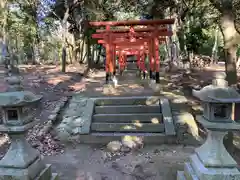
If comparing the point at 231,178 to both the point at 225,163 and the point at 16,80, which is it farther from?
the point at 16,80

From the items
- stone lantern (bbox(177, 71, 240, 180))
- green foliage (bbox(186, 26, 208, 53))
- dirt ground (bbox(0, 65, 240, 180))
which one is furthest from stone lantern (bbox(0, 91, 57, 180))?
green foliage (bbox(186, 26, 208, 53))

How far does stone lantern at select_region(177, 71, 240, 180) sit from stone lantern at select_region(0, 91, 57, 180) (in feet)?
6.70

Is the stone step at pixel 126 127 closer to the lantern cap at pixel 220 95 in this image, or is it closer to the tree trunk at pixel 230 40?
the tree trunk at pixel 230 40

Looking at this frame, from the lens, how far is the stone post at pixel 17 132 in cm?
285

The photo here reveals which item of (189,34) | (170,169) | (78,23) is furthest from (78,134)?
(189,34)

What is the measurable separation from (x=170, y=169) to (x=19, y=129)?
2.59 meters

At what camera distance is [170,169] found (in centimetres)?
415

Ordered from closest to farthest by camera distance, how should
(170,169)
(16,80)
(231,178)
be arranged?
(231,178) → (16,80) → (170,169)

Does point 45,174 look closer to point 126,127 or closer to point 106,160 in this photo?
point 106,160

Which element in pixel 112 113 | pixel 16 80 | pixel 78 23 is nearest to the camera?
pixel 16 80

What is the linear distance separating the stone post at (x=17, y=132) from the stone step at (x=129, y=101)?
353 cm

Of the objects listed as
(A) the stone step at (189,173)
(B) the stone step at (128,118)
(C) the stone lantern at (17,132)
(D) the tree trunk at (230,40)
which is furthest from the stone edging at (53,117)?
(D) the tree trunk at (230,40)

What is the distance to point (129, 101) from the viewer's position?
6.53 meters

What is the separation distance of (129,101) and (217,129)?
12.6 ft
